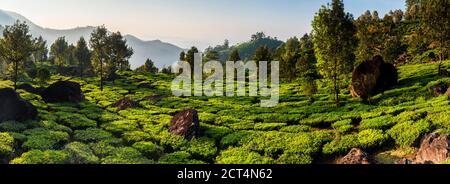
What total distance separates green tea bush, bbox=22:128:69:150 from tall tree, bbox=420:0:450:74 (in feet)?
168

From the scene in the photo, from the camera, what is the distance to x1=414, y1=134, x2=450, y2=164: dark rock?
66.8 feet

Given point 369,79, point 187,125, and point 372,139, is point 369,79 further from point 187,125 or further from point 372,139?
point 187,125

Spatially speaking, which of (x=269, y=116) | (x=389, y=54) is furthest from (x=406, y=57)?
(x=269, y=116)

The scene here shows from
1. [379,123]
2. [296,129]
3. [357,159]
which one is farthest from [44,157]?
[379,123]

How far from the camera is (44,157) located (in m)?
26.4

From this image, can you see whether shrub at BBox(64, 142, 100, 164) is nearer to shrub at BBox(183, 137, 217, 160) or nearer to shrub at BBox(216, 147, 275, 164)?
shrub at BBox(183, 137, 217, 160)

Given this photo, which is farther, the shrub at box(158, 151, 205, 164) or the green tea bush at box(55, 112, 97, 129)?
the green tea bush at box(55, 112, 97, 129)

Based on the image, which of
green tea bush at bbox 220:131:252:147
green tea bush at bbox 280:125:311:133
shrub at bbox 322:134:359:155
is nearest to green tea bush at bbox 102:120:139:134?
green tea bush at bbox 220:131:252:147

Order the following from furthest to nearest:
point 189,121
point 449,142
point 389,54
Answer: point 389,54 < point 189,121 < point 449,142

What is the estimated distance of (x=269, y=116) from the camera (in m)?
43.1

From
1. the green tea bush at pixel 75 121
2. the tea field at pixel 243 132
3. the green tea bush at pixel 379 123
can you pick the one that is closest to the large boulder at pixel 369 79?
the tea field at pixel 243 132

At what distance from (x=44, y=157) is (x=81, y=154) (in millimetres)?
2444

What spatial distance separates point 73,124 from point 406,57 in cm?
8615
